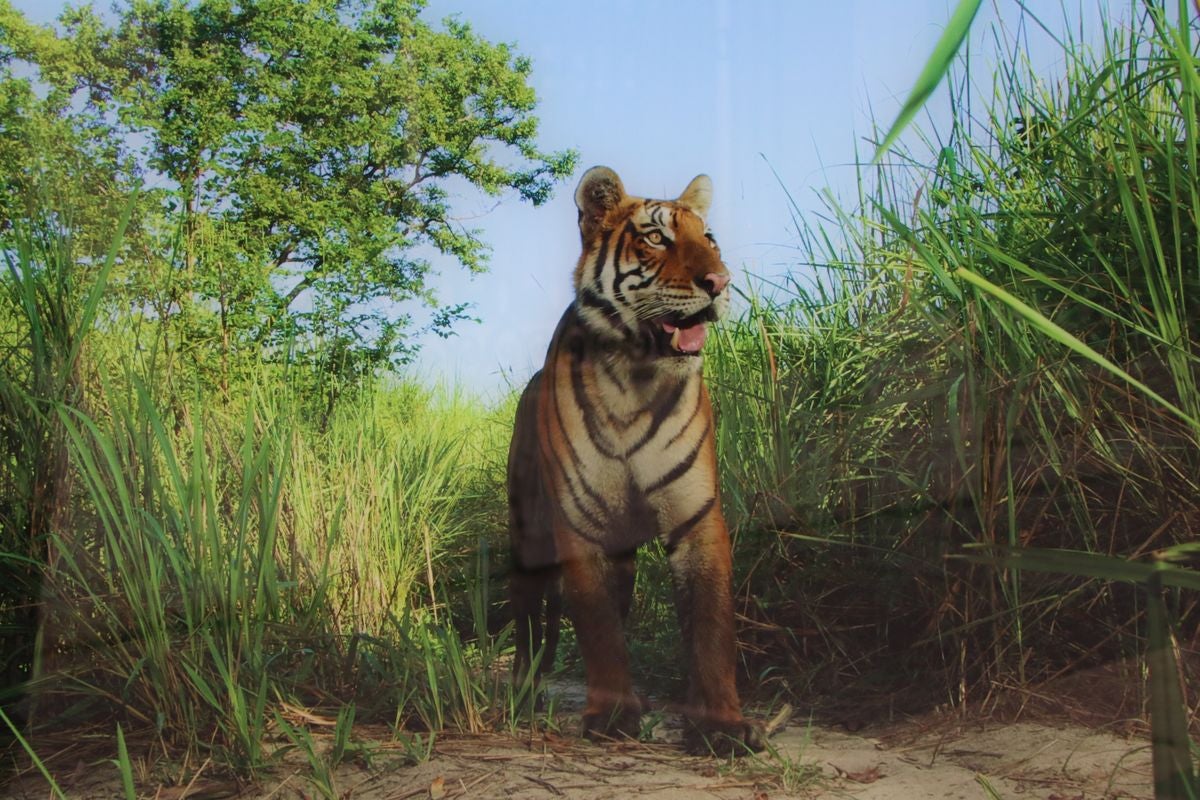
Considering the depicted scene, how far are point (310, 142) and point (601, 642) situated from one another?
103 centimetres

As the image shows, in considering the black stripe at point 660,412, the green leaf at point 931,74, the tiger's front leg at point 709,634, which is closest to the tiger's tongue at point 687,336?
the black stripe at point 660,412

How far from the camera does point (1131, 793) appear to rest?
1286 mm

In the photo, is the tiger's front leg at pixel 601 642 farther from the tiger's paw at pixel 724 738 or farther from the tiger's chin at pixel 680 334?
the tiger's chin at pixel 680 334

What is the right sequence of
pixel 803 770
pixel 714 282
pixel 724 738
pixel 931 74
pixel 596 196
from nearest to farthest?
pixel 931 74
pixel 803 770
pixel 724 738
pixel 714 282
pixel 596 196

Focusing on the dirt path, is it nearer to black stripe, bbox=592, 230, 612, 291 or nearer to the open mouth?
the open mouth

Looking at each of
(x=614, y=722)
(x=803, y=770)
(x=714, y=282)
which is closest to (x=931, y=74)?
(x=803, y=770)

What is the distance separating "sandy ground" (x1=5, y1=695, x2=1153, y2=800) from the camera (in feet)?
4.50

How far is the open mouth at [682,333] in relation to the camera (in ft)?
5.98

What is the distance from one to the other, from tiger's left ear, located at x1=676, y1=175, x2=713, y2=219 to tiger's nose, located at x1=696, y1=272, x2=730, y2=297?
0.66ft

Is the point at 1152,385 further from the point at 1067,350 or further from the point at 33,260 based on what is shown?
the point at 33,260

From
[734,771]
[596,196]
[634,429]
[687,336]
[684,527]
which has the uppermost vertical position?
[596,196]

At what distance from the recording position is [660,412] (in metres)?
1.93

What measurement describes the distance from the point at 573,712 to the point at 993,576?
2.58 ft

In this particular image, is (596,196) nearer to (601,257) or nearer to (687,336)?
(601,257)
